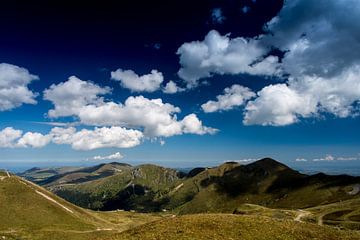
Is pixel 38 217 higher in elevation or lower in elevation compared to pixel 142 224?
lower

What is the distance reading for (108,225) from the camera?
13175 centimetres

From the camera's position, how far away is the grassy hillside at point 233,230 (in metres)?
40.0

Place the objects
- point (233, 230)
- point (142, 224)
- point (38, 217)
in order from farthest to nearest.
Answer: point (38, 217)
point (142, 224)
point (233, 230)

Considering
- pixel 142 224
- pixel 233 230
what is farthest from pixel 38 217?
pixel 233 230

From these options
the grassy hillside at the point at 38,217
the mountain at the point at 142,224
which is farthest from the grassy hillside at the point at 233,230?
the grassy hillside at the point at 38,217

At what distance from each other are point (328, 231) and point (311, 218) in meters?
82.8

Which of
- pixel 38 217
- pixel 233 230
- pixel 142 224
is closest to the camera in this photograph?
pixel 233 230

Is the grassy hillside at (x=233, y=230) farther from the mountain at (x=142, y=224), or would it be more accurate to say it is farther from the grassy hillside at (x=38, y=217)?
the grassy hillside at (x=38, y=217)

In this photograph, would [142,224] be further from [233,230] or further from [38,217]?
[38,217]

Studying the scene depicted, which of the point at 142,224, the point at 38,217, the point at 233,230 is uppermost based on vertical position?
the point at 233,230

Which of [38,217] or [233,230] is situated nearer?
[233,230]

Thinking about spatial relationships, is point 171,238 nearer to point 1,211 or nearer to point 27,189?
point 1,211

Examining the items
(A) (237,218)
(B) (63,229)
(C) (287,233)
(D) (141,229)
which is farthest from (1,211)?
(C) (287,233)

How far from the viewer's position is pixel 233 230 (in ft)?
136
